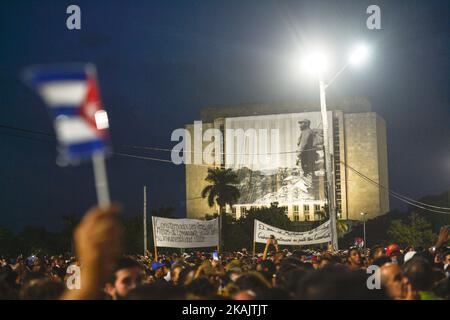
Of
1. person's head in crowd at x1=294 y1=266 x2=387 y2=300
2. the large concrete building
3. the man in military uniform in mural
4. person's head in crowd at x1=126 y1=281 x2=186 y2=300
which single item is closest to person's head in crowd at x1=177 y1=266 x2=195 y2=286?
person's head in crowd at x1=126 y1=281 x2=186 y2=300

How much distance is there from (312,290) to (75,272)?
406 inches

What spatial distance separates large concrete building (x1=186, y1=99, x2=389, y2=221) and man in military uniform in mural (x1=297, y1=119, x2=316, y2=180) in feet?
3.45

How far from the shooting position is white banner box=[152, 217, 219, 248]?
24406 mm

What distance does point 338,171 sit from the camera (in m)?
119

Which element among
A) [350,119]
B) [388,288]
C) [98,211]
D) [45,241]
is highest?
[350,119]

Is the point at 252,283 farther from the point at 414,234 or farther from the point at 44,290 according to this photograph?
the point at 414,234

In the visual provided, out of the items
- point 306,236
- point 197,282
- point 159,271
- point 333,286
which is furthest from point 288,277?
point 306,236

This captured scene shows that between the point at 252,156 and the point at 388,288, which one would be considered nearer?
the point at 388,288

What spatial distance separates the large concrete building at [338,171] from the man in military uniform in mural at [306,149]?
3.45 ft

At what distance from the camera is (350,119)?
119 metres

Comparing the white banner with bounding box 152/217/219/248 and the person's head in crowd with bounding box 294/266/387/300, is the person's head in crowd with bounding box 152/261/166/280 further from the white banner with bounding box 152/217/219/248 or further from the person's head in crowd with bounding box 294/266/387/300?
the person's head in crowd with bounding box 294/266/387/300

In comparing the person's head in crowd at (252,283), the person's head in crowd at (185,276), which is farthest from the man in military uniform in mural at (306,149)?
the person's head in crowd at (252,283)
